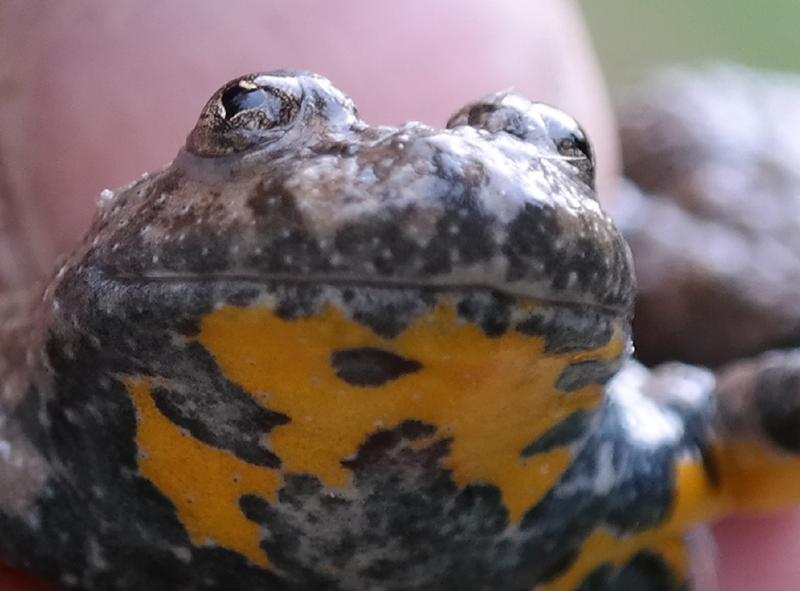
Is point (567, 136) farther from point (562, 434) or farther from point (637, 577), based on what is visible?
point (637, 577)

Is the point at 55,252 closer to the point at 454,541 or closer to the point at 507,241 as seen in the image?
the point at 454,541

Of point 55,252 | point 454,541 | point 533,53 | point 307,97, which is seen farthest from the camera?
point 533,53

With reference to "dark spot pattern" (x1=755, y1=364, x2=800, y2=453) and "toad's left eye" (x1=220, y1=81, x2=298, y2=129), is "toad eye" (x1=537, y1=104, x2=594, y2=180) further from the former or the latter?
"dark spot pattern" (x1=755, y1=364, x2=800, y2=453)

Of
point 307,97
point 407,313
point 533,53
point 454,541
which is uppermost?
point 307,97

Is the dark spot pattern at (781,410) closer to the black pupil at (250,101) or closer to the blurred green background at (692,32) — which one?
the black pupil at (250,101)

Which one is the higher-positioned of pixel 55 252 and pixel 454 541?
pixel 55 252

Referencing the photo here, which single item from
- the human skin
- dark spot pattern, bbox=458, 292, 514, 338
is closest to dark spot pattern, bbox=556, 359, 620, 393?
dark spot pattern, bbox=458, 292, 514, 338

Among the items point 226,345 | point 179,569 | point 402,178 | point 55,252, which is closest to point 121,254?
point 226,345

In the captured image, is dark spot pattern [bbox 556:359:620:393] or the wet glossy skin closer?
the wet glossy skin
